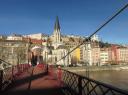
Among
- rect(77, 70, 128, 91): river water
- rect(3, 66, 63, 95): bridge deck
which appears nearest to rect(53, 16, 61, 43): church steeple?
rect(77, 70, 128, 91): river water

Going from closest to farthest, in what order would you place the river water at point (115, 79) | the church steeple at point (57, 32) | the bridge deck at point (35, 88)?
the bridge deck at point (35, 88)
the river water at point (115, 79)
the church steeple at point (57, 32)

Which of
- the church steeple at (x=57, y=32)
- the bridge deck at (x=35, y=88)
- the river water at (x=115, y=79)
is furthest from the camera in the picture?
the church steeple at (x=57, y=32)

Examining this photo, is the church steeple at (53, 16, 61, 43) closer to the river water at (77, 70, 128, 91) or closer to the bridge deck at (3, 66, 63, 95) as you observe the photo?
the river water at (77, 70, 128, 91)

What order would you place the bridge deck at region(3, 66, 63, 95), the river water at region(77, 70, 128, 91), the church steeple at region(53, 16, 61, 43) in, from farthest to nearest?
the church steeple at region(53, 16, 61, 43) < the river water at region(77, 70, 128, 91) < the bridge deck at region(3, 66, 63, 95)

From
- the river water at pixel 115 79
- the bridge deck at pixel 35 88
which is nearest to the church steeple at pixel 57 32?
the river water at pixel 115 79

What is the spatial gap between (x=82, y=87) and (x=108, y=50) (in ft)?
435

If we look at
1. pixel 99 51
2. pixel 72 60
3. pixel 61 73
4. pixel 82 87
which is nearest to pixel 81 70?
pixel 72 60

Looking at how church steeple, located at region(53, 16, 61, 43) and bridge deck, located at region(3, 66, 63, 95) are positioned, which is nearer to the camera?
bridge deck, located at region(3, 66, 63, 95)

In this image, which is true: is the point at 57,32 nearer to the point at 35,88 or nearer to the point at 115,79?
the point at 115,79

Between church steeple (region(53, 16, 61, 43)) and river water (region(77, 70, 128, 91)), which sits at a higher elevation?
church steeple (region(53, 16, 61, 43))

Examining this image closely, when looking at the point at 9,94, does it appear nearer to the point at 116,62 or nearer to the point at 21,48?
the point at 21,48

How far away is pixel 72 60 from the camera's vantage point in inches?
4995

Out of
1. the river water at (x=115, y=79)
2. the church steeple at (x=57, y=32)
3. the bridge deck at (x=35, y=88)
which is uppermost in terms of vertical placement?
the church steeple at (x=57, y=32)

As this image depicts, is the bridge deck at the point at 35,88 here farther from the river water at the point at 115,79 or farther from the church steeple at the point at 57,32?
the church steeple at the point at 57,32
